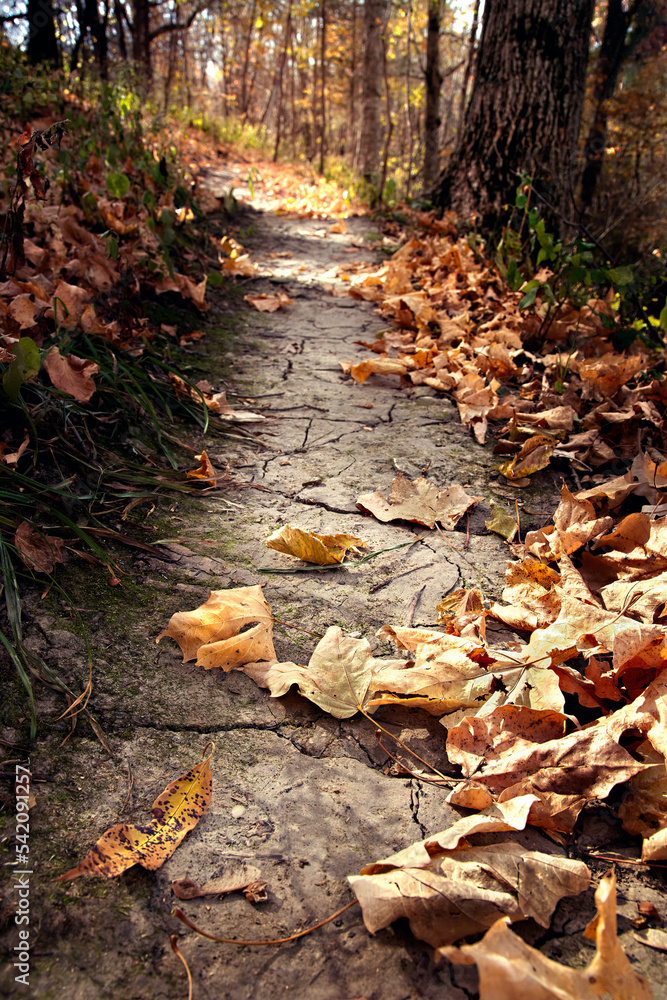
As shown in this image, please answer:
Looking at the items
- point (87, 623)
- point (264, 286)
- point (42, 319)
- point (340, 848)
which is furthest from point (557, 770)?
point (264, 286)

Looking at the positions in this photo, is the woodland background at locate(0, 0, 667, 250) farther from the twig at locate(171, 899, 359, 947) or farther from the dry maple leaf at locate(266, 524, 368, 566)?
the twig at locate(171, 899, 359, 947)

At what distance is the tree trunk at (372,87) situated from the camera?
698 centimetres

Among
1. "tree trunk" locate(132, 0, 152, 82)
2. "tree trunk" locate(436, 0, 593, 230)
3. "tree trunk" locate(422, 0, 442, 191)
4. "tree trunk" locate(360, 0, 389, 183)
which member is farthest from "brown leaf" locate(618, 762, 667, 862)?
"tree trunk" locate(132, 0, 152, 82)

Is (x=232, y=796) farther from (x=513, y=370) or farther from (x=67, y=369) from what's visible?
(x=513, y=370)

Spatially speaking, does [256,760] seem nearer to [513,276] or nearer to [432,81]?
[513,276]

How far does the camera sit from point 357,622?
4.30 feet

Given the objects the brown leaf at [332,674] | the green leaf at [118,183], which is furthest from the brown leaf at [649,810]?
the green leaf at [118,183]

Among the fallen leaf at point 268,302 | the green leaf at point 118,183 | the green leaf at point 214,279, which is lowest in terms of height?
the fallen leaf at point 268,302

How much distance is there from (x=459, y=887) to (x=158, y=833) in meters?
0.43

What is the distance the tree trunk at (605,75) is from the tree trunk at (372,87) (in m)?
3.32

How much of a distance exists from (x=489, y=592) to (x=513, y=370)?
1.42 m

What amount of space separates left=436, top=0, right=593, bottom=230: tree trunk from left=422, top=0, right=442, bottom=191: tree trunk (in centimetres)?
183

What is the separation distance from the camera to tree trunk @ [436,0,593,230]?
3.66 metres

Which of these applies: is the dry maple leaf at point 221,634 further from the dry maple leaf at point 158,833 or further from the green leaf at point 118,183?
the green leaf at point 118,183
